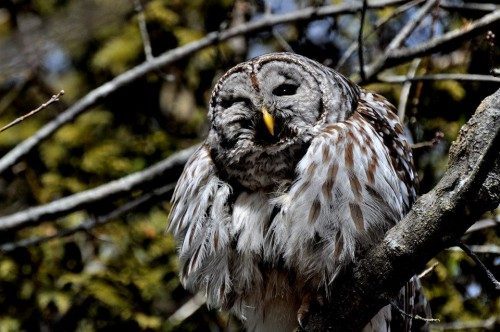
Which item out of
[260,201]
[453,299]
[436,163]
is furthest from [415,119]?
[260,201]

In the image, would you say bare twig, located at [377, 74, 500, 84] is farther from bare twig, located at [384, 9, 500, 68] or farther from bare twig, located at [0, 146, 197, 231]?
bare twig, located at [0, 146, 197, 231]

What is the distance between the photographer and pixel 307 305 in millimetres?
4227

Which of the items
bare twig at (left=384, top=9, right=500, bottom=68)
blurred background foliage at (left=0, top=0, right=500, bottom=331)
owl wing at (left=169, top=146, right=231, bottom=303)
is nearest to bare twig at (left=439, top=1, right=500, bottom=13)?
blurred background foliage at (left=0, top=0, right=500, bottom=331)

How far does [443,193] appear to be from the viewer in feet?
10.6

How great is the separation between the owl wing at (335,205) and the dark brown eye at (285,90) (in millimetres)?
507

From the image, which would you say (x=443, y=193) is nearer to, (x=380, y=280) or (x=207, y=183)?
(x=380, y=280)

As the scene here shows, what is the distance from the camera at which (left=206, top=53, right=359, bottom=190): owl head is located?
4375mm

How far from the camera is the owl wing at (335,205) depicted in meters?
4.03

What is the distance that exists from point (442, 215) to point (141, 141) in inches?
140

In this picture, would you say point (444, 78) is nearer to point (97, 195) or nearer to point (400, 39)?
point (400, 39)

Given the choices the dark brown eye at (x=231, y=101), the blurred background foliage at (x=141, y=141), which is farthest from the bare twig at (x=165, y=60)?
the dark brown eye at (x=231, y=101)

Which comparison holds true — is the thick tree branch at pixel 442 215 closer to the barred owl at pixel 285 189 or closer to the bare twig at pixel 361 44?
the barred owl at pixel 285 189

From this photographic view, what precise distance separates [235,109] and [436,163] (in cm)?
174

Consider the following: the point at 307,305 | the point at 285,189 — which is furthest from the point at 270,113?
the point at 307,305
